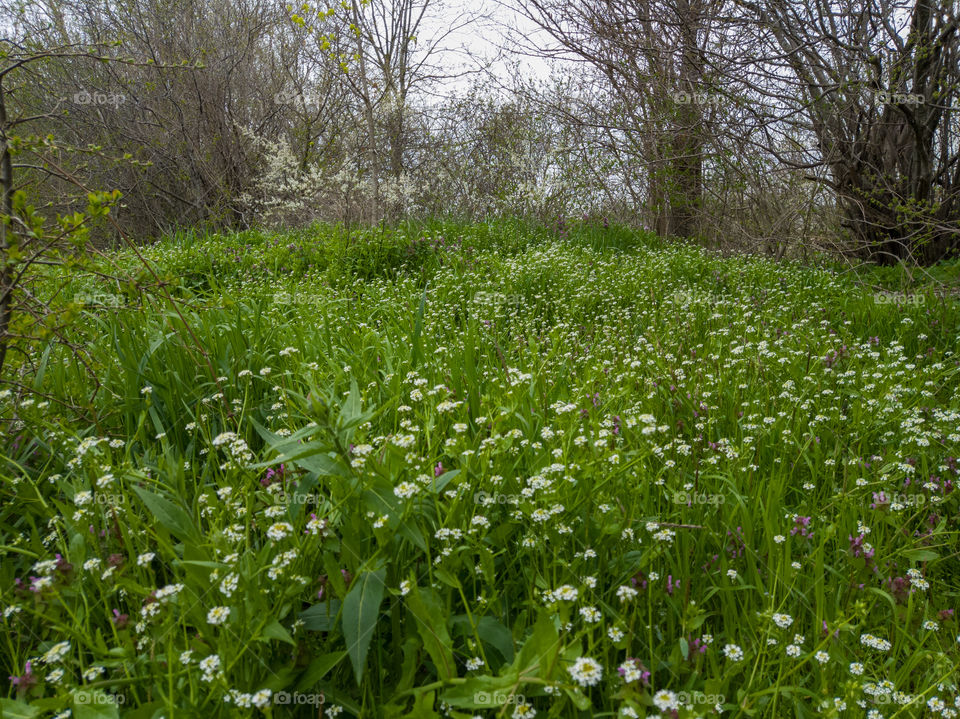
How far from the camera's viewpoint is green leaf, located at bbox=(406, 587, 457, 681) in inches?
60.2

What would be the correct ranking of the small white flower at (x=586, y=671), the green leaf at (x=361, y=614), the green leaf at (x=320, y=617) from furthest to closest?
the green leaf at (x=320, y=617) → the green leaf at (x=361, y=614) → the small white flower at (x=586, y=671)

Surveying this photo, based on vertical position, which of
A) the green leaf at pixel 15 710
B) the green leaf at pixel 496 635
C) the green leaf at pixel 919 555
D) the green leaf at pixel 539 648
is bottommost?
the green leaf at pixel 919 555

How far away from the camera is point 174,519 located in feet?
6.03

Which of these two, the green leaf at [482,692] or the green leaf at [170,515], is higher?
the green leaf at [170,515]

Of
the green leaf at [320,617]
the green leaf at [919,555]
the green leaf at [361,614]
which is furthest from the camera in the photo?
the green leaf at [919,555]

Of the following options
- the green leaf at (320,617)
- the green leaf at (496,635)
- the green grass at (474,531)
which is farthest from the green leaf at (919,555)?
the green leaf at (320,617)

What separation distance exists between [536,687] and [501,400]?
144 centimetres

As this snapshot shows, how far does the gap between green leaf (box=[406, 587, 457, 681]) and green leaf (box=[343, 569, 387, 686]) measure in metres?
0.09

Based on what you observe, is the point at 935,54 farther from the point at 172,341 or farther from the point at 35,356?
the point at 35,356

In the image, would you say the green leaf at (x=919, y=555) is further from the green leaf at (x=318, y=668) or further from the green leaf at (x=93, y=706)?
the green leaf at (x=93, y=706)

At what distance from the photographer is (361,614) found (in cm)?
151

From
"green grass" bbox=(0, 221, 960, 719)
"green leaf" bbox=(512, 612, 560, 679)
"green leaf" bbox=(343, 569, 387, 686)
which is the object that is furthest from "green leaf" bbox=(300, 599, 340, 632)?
"green leaf" bbox=(512, 612, 560, 679)

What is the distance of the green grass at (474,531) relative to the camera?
1.56 m

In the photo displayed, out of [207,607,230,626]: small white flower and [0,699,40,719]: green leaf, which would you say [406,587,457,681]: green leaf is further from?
[0,699,40,719]: green leaf
